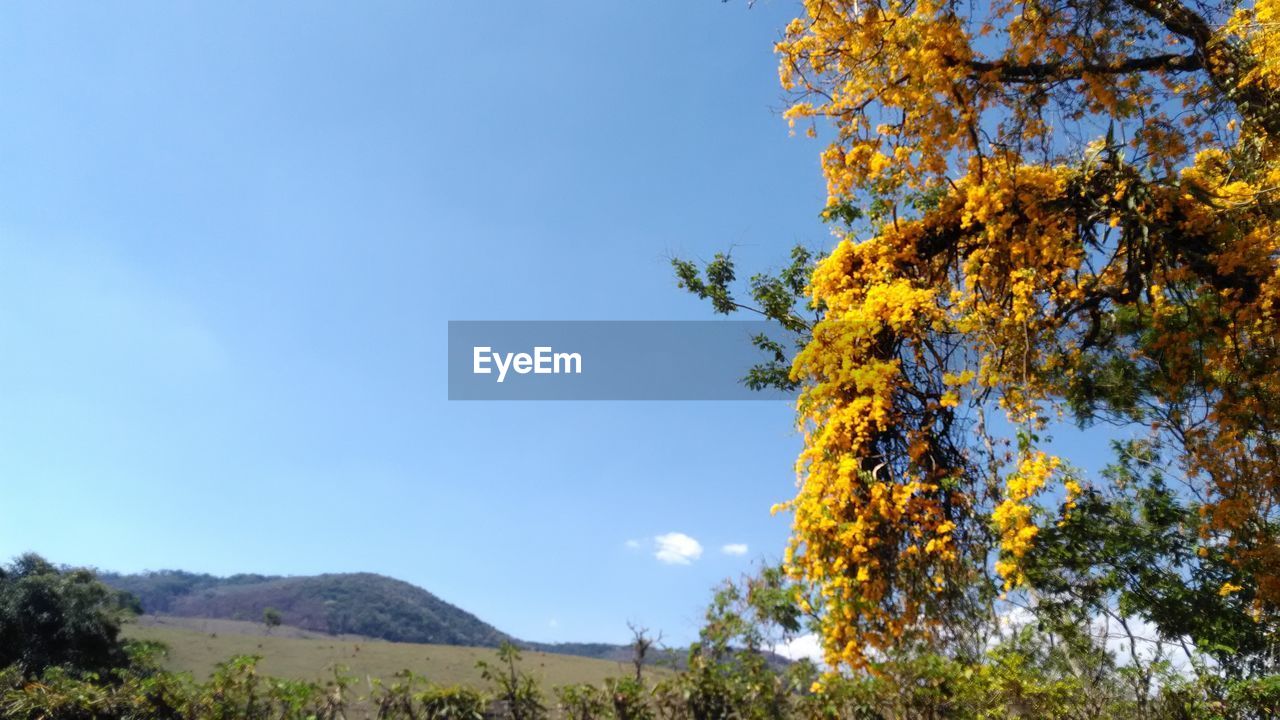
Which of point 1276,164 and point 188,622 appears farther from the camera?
point 188,622

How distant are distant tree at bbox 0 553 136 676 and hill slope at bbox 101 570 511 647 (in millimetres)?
52656

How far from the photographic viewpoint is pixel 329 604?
84.2 m

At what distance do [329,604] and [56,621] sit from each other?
70.8 meters

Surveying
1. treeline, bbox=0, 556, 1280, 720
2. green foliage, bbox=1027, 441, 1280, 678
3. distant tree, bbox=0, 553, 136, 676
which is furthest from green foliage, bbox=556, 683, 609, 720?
distant tree, bbox=0, 553, 136, 676

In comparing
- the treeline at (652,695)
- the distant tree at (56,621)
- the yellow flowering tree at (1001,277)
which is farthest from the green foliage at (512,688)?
the distant tree at (56,621)

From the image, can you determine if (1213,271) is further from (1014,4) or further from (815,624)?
(815,624)

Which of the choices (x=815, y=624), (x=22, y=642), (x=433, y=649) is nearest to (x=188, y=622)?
(x=433, y=649)

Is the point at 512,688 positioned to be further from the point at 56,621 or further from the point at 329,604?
the point at 329,604

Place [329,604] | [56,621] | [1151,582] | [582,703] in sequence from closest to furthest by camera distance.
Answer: [582,703], [1151,582], [56,621], [329,604]

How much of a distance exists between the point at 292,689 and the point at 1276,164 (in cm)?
839

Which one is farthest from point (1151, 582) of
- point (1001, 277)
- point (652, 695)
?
point (652, 695)

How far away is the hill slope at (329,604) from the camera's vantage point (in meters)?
76.3

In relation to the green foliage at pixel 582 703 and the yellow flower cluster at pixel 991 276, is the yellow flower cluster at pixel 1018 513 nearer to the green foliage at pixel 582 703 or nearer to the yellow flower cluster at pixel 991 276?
the yellow flower cluster at pixel 991 276

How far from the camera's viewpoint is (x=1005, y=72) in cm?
679
